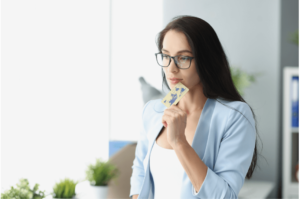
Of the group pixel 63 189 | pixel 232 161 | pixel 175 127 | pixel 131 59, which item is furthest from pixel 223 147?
pixel 131 59

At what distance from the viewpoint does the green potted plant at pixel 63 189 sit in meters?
1.63

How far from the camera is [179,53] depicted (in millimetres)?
928

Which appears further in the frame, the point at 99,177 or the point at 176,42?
the point at 99,177

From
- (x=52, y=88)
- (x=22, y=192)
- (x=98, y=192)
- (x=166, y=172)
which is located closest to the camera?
(x=166, y=172)

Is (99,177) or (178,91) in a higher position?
(178,91)

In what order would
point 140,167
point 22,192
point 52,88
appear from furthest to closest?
point 52,88 → point 22,192 → point 140,167

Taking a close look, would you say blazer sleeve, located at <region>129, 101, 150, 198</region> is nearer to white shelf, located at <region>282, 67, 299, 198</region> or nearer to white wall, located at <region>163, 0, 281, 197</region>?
white wall, located at <region>163, 0, 281, 197</region>

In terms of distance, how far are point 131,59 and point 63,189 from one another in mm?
1150

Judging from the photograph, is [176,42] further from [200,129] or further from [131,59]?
[131,59]

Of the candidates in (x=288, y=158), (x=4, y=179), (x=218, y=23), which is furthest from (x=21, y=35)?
(x=288, y=158)

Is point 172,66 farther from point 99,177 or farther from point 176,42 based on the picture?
point 99,177

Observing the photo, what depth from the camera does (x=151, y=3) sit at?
7.63 feet

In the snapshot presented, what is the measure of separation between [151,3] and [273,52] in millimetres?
1034

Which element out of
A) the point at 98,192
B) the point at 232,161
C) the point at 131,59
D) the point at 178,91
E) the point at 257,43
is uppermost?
the point at 257,43
